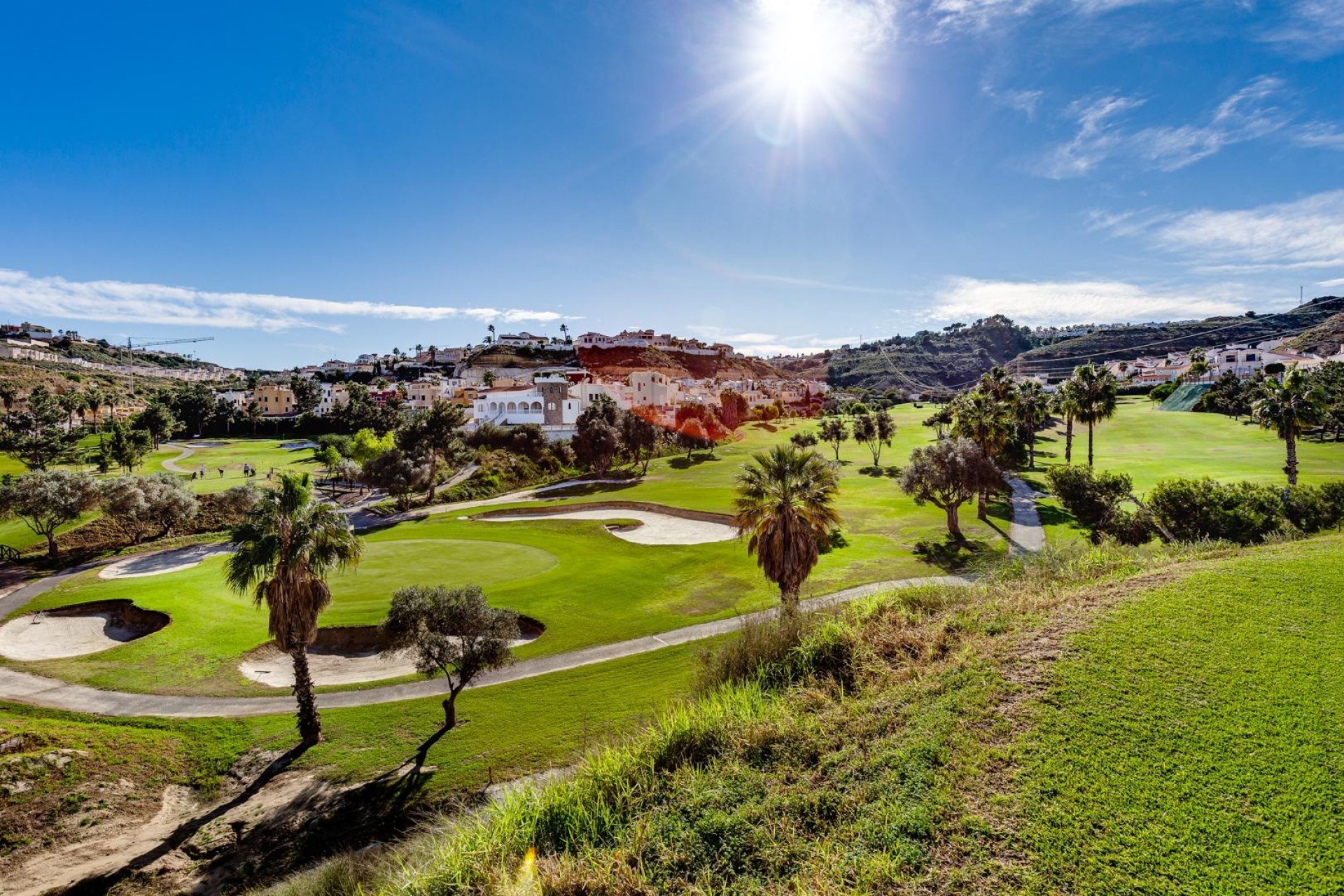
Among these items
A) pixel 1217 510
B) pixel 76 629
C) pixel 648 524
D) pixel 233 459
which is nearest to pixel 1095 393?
pixel 1217 510

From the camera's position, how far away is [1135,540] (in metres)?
29.6

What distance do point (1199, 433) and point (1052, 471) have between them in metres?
40.4

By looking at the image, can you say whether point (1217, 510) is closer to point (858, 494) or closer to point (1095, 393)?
point (858, 494)

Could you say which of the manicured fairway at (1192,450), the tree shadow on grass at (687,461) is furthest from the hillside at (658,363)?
the manicured fairway at (1192,450)

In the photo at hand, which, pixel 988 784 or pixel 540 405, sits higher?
pixel 540 405

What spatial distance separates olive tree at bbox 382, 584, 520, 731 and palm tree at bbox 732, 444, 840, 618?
30.9 ft

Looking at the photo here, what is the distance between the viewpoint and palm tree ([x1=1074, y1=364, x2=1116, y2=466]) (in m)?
48.8

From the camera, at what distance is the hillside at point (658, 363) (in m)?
141

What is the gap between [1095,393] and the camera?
48.8 m

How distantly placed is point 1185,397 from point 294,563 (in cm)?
11269

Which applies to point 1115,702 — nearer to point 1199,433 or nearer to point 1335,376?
point 1199,433

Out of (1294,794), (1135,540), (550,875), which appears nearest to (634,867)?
(550,875)

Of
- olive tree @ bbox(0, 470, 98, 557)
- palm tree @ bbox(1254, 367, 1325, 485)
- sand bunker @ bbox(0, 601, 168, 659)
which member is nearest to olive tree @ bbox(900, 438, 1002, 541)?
palm tree @ bbox(1254, 367, 1325, 485)

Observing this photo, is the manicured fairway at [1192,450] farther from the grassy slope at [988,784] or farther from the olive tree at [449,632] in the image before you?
the olive tree at [449,632]
